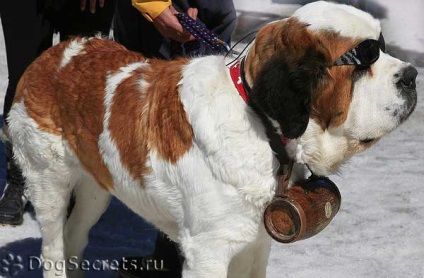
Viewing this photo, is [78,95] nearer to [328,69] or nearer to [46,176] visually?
[46,176]

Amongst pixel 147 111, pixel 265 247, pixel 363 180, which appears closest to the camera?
pixel 147 111

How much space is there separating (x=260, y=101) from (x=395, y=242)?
7.98 ft

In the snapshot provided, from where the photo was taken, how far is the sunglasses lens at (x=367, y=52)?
9.65 feet

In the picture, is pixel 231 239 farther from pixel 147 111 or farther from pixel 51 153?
pixel 51 153

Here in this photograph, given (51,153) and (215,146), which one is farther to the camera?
(51,153)

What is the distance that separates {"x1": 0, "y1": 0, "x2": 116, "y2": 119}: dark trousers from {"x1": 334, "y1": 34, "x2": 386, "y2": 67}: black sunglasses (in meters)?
2.16

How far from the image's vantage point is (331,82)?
2953 millimetres

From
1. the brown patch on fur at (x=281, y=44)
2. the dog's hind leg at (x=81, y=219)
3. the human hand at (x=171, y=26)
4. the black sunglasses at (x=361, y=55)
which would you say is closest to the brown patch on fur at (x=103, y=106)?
the human hand at (x=171, y=26)

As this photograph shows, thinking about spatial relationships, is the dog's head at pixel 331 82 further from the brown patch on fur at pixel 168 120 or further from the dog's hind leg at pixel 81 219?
the dog's hind leg at pixel 81 219

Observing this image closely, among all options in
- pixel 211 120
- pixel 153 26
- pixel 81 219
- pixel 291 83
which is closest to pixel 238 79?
pixel 211 120

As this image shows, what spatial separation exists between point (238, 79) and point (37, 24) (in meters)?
1.86

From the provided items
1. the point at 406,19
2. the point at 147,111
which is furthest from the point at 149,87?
the point at 406,19

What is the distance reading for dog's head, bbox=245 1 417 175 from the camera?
291 centimetres

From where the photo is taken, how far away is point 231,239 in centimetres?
320
